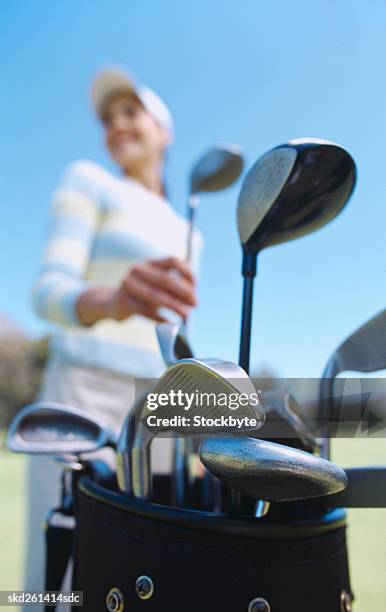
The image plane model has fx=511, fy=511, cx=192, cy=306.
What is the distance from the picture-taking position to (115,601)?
0.38 m

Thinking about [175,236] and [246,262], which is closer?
[246,262]

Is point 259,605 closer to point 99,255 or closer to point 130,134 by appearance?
point 99,255

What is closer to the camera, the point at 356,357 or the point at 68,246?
the point at 356,357

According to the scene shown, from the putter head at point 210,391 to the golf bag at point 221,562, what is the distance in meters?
0.07

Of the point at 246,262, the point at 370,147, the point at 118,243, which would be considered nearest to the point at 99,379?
the point at 118,243

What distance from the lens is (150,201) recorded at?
1.25m

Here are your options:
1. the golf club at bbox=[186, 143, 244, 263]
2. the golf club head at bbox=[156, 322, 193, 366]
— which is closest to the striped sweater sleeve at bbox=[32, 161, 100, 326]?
the golf club at bbox=[186, 143, 244, 263]

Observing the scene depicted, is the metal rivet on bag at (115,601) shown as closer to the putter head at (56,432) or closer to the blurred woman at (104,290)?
the putter head at (56,432)

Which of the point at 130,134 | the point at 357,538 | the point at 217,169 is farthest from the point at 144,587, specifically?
the point at 357,538

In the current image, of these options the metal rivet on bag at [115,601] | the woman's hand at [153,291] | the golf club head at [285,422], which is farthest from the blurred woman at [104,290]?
the metal rivet on bag at [115,601]

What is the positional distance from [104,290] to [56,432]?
1.33 ft

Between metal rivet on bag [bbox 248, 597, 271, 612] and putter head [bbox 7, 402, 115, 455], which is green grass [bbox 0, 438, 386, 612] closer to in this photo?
metal rivet on bag [bbox 248, 597, 271, 612]

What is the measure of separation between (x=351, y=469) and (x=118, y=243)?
81 centimetres

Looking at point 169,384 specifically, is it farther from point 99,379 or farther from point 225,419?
point 99,379
